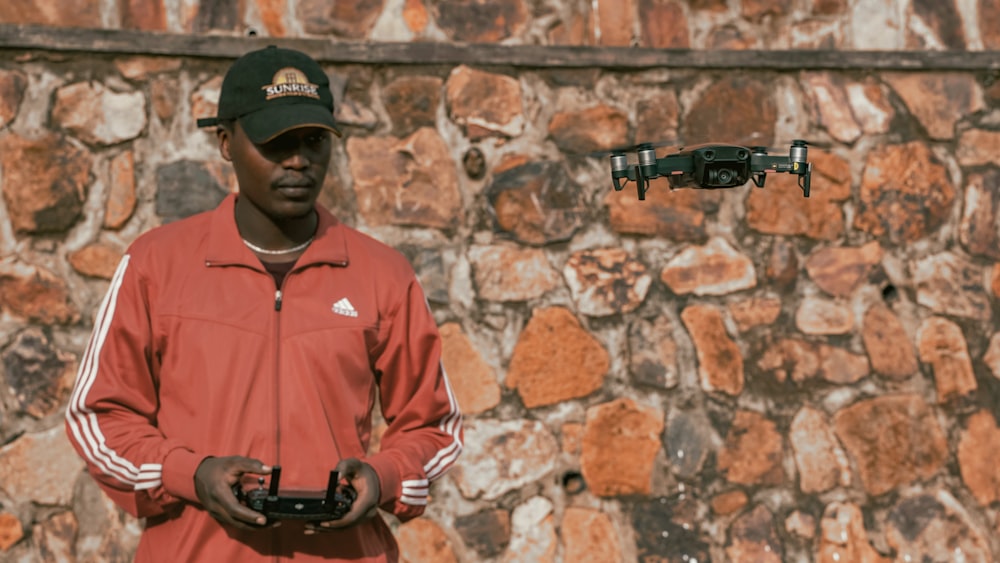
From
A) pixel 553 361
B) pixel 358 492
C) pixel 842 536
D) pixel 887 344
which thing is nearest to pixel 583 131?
pixel 553 361

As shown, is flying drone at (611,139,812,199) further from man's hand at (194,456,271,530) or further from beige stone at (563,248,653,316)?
beige stone at (563,248,653,316)

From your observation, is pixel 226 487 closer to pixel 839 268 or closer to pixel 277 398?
pixel 277 398

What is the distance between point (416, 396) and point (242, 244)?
0.50 meters

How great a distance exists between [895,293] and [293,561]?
2.78 meters

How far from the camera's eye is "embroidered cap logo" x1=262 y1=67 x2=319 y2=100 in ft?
10.4

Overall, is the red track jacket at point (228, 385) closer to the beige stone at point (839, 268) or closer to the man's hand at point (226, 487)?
the man's hand at point (226, 487)

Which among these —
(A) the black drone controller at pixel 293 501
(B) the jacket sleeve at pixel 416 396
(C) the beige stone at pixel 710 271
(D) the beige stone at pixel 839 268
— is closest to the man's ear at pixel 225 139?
(B) the jacket sleeve at pixel 416 396

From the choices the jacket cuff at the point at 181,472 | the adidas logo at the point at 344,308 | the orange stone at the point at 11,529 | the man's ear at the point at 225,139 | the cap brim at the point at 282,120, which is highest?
the cap brim at the point at 282,120

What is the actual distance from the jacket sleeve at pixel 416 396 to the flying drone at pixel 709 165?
775 millimetres

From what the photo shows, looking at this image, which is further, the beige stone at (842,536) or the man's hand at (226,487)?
the beige stone at (842,536)

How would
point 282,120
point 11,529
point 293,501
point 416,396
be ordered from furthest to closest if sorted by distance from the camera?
point 11,529
point 416,396
point 282,120
point 293,501

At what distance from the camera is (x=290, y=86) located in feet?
10.4

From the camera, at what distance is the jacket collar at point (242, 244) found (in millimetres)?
3164

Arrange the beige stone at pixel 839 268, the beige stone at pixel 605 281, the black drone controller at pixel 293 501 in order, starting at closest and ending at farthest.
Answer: the black drone controller at pixel 293 501
the beige stone at pixel 605 281
the beige stone at pixel 839 268
